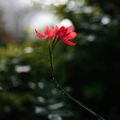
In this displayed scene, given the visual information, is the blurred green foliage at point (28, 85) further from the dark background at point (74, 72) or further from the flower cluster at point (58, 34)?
the flower cluster at point (58, 34)

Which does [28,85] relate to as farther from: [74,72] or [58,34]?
[58,34]

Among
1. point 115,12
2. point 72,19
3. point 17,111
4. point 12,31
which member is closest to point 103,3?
point 115,12

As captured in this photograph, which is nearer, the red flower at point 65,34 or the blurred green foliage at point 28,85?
the red flower at point 65,34

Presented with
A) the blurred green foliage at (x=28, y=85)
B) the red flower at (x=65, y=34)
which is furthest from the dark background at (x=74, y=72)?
the red flower at (x=65, y=34)

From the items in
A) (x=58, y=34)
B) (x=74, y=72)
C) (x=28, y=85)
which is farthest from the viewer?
(x=74, y=72)

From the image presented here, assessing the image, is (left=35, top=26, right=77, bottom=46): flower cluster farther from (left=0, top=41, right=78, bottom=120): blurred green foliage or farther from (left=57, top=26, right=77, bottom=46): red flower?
(left=0, top=41, right=78, bottom=120): blurred green foliage

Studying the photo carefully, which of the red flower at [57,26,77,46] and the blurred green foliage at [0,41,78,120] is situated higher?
the red flower at [57,26,77,46]

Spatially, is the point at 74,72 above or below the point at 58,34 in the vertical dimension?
below

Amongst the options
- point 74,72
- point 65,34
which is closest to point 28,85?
point 74,72

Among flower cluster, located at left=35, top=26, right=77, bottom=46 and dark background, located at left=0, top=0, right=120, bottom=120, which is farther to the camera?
dark background, located at left=0, top=0, right=120, bottom=120

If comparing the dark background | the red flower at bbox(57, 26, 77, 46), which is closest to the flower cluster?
the red flower at bbox(57, 26, 77, 46)

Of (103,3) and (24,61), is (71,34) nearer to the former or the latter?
(24,61)
